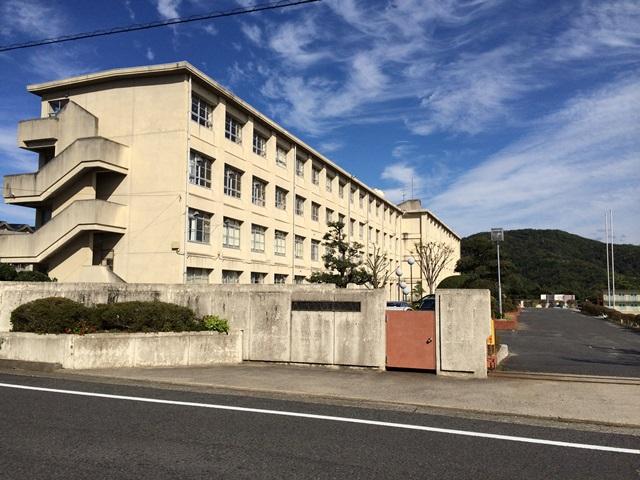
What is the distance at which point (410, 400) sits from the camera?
9680 mm

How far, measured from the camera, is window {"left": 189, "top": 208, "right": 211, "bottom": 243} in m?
27.5

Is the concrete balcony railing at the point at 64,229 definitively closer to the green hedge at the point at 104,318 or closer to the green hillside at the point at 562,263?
the green hedge at the point at 104,318

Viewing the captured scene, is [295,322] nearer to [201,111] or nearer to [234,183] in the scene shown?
[201,111]

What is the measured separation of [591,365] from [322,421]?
10.5 metres

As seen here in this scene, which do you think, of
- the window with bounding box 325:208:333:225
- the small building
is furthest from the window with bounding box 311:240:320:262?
the small building

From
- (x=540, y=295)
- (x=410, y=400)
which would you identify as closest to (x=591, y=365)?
(x=410, y=400)

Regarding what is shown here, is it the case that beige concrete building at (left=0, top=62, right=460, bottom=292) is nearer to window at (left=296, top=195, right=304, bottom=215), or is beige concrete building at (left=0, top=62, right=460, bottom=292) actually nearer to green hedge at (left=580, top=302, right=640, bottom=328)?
window at (left=296, top=195, right=304, bottom=215)

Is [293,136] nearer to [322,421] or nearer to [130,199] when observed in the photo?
[130,199]

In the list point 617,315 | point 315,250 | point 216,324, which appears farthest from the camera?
point 617,315

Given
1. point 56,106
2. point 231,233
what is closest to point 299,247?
point 231,233

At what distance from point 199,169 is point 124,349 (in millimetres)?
16300

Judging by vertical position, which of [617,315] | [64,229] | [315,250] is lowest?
[617,315]

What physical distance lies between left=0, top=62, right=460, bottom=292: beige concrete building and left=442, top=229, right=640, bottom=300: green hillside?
55721mm

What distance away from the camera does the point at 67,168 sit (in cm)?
2662
